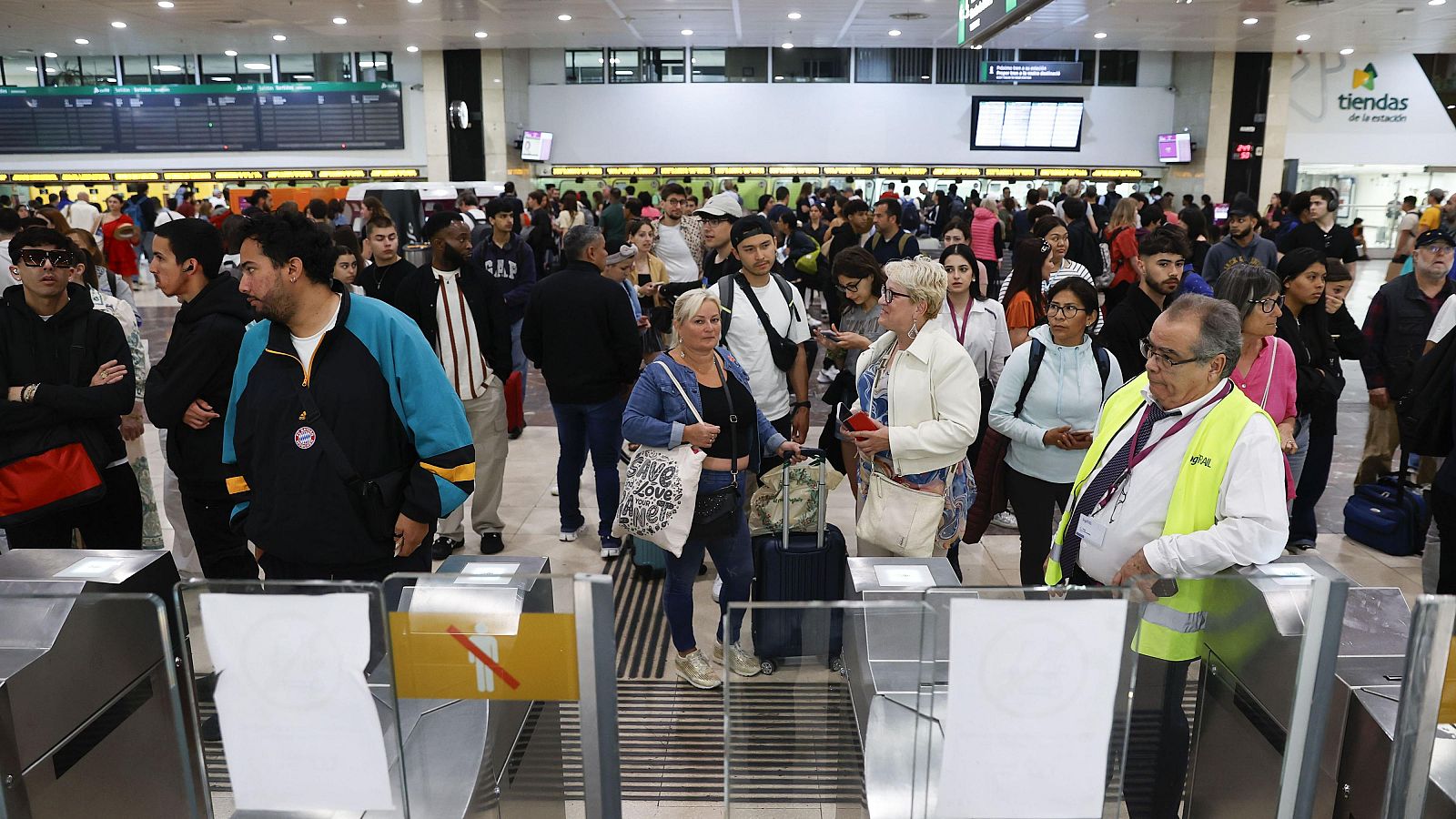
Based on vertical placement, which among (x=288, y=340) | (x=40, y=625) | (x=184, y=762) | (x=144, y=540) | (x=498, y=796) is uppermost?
(x=288, y=340)

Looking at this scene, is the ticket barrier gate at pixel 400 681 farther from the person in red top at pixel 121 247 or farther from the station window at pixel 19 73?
the station window at pixel 19 73

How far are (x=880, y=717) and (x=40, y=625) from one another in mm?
1568

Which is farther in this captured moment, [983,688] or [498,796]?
[498,796]

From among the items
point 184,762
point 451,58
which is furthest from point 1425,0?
point 184,762

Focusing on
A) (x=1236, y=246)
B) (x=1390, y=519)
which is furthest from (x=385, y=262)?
(x=1236, y=246)

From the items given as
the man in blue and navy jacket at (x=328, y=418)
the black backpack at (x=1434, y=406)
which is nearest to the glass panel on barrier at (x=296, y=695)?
the man in blue and navy jacket at (x=328, y=418)

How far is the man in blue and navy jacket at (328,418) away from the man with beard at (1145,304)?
3.11 meters

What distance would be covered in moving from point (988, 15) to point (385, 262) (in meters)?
4.35

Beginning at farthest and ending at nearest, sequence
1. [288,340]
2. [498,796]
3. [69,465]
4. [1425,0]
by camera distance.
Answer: [1425,0] < [69,465] < [288,340] < [498,796]

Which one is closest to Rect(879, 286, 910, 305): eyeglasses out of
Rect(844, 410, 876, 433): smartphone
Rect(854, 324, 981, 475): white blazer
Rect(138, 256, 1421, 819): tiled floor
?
Rect(854, 324, 981, 475): white blazer

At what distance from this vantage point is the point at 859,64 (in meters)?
20.5

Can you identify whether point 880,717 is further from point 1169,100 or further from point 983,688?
point 1169,100

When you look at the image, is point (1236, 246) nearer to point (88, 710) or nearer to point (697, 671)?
point (697, 671)

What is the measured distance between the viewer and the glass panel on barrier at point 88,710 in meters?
1.76
